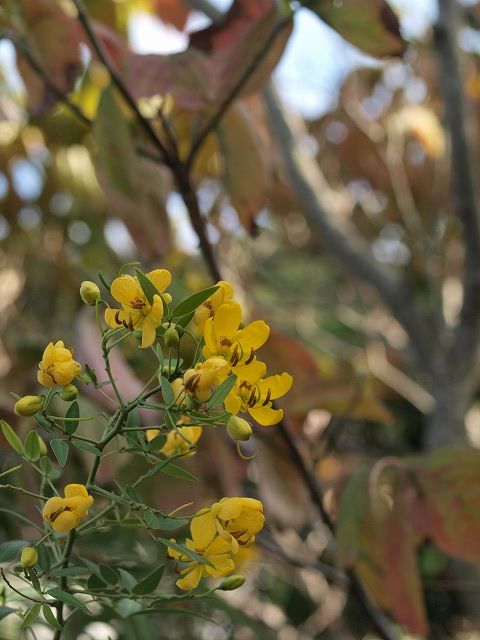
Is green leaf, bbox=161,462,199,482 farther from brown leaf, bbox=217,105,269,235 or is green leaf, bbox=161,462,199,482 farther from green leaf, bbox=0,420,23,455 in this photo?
brown leaf, bbox=217,105,269,235

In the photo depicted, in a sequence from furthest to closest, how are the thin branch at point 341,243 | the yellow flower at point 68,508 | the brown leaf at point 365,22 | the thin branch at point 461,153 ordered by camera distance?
the thin branch at point 341,243, the thin branch at point 461,153, the brown leaf at point 365,22, the yellow flower at point 68,508

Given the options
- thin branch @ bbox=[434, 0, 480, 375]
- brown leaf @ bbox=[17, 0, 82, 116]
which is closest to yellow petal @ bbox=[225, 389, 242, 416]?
brown leaf @ bbox=[17, 0, 82, 116]

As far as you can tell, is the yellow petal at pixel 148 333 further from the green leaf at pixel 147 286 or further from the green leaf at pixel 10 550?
the green leaf at pixel 10 550

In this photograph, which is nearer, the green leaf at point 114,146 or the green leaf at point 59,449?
the green leaf at point 59,449

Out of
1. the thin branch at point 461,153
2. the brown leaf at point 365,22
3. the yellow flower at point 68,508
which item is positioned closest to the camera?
the yellow flower at point 68,508

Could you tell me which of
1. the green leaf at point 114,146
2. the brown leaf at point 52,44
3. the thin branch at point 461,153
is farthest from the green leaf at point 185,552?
the thin branch at point 461,153

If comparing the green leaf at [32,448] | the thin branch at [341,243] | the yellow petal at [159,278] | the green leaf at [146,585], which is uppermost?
the yellow petal at [159,278]
